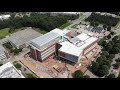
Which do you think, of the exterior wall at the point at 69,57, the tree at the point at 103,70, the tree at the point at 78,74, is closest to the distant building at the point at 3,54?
the exterior wall at the point at 69,57

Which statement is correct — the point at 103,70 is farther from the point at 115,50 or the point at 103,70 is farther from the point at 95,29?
the point at 95,29

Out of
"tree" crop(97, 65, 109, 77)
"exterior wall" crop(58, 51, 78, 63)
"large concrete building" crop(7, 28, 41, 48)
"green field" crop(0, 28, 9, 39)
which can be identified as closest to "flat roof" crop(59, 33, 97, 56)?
"exterior wall" crop(58, 51, 78, 63)

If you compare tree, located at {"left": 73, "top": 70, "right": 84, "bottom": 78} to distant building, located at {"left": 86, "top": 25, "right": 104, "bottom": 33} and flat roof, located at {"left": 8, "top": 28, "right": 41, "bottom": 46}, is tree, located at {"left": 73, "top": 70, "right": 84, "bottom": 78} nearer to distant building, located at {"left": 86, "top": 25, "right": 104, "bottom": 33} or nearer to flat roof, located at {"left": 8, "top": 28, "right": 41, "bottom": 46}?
flat roof, located at {"left": 8, "top": 28, "right": 41, "bottom": 46}

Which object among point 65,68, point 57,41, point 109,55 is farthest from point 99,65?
point 57,41

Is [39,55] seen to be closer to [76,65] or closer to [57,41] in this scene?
[57,41]

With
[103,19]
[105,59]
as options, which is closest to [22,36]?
[105,59]
